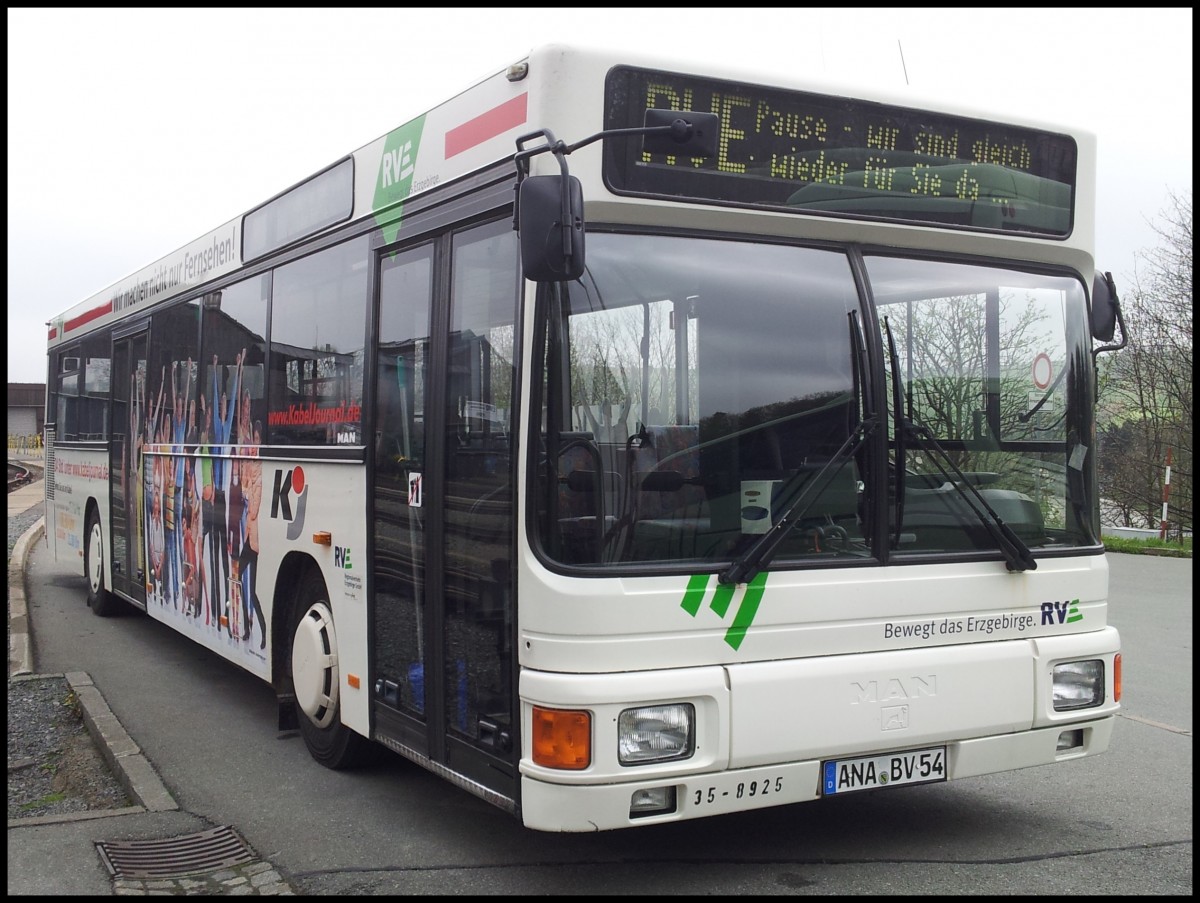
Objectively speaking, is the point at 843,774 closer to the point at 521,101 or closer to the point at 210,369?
the point at 521,101

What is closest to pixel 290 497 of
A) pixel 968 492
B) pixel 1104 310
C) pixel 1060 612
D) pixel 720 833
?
pixel 720 833

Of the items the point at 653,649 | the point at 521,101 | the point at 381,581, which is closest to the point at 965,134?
the point at 521,101

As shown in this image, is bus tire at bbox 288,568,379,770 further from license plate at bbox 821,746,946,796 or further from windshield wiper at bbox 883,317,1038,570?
windshield wiper at bbox 883,317,1038,570

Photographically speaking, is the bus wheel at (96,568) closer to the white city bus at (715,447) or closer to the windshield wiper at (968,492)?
the white city bus at (715,447)

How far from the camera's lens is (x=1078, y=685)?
5250 millimetres

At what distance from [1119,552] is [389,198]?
60.9 ft

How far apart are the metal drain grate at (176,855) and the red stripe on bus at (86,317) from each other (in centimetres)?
704

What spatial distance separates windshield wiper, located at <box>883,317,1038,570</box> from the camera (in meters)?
4.89

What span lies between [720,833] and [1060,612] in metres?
1.69

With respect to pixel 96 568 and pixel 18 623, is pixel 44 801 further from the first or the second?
pixel 96 568

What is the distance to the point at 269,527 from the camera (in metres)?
7.13

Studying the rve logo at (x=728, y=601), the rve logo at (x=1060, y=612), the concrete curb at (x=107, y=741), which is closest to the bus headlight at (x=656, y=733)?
the rve logo at (x=728, y=601)

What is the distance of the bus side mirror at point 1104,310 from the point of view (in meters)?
5.50

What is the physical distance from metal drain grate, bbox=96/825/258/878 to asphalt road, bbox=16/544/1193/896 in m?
0.12
